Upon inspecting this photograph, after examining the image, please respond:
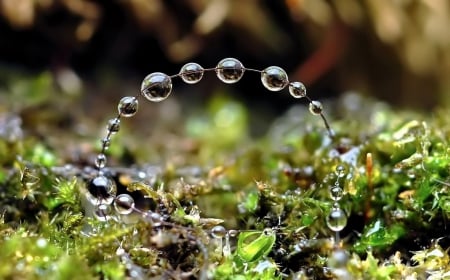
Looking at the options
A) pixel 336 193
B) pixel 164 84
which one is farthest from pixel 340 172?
pixel 164 84

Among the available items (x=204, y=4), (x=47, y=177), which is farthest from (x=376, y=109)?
(x=47, y=177)

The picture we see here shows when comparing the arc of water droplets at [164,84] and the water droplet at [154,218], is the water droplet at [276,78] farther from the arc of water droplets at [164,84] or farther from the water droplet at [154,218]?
the water droplet at [154,218]

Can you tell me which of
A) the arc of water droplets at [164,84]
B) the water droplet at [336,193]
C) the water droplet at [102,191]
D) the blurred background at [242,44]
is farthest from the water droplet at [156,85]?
the blurred background at [242,44]

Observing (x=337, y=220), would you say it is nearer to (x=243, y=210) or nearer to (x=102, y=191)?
(x=243, y=210)

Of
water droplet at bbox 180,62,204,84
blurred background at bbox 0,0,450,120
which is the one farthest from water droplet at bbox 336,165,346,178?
blurred background at bbox 0,0,450,120

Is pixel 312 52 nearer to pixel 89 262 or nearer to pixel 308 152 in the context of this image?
pixel 308 152

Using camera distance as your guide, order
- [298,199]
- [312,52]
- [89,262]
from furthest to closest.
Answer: [312,52] → [298,199] → [89,262]
